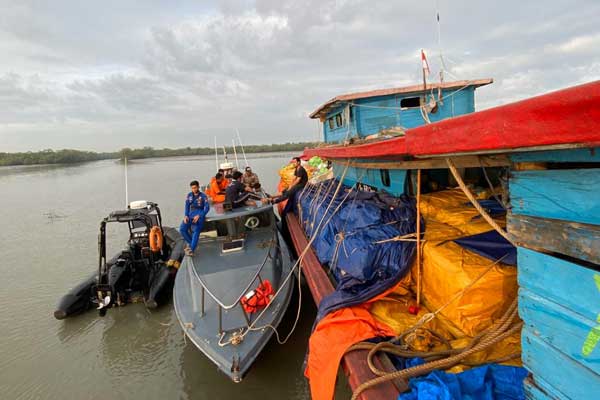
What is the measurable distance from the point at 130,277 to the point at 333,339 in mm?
7493

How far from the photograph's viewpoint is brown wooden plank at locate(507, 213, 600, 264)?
137 cm

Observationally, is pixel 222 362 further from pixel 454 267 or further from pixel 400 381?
pixel 454 267

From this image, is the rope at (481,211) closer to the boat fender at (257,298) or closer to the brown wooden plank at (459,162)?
the brown wooden plank at (459,162)

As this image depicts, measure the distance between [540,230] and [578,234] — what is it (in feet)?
0.66

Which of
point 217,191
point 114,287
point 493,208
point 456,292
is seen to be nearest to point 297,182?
point 217,191

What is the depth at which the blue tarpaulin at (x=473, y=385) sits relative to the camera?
225 centimetres

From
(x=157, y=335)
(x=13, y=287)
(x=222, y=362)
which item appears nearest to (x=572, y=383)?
(x=222, y=362)

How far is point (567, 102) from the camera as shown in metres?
1.09

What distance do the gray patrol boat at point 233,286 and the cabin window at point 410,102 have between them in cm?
473

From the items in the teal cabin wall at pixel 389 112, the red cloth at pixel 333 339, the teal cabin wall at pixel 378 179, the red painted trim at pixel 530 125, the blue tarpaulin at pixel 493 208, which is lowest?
the red cloth at pixel 333 339

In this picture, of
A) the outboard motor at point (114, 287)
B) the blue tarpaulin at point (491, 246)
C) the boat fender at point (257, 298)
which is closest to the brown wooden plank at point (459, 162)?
the blue tarpaulin at point (491, 246)

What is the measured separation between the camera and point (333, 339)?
3107 mm

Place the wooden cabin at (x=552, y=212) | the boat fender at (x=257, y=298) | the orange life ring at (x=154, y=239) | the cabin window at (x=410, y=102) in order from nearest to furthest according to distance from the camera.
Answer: the wooden cabin at (x=552, y=212) → the boat fender at (x=257, y=298) → the orange life ring at (x=154, y=239) → the cabin window at (x=410, y=102)

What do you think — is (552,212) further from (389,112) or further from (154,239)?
(154,239)
